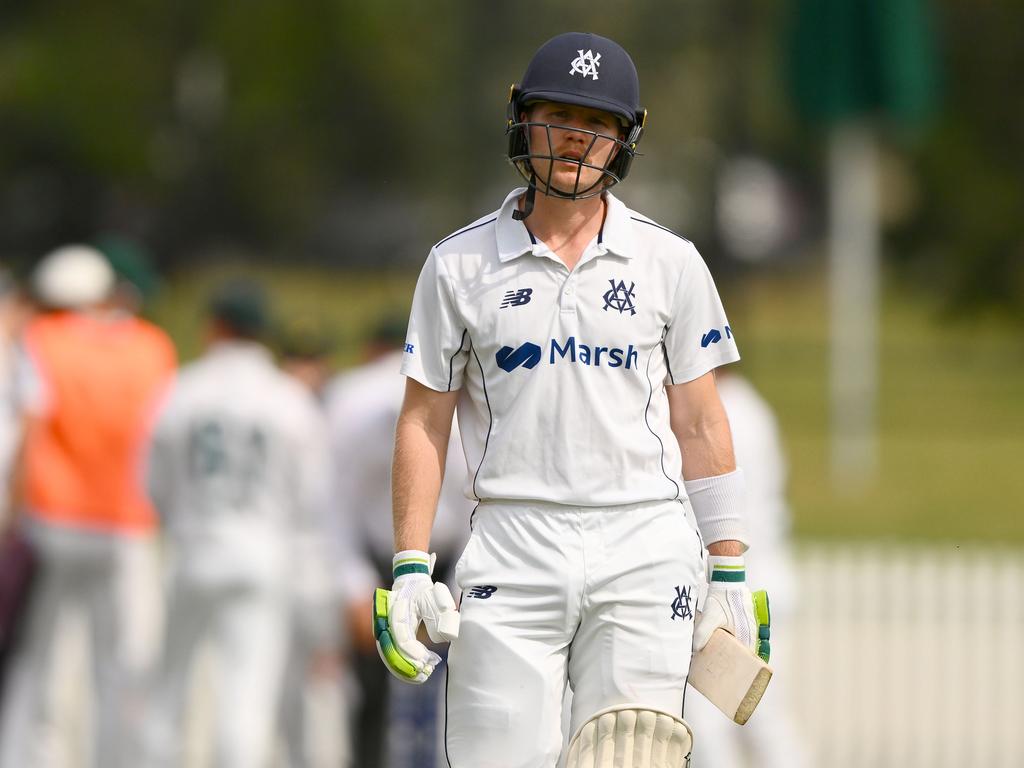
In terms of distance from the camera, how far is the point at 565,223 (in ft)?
13.4

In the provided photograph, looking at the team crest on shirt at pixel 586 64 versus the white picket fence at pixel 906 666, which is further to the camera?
the white picket fence at pixel 906 666

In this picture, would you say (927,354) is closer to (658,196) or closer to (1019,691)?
(658,196)

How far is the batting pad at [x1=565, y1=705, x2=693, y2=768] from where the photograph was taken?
3.84 metres

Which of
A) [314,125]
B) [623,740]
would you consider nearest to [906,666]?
[623,740]

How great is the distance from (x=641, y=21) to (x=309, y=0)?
35.9 ft

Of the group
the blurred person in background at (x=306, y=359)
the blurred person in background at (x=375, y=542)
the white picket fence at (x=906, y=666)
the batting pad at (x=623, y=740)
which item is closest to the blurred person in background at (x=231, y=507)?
the blurred person in background at (x=375, y=542)

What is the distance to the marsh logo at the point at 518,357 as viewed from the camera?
156 inches

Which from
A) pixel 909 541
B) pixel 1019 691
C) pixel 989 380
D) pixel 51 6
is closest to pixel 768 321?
pixel 989 380

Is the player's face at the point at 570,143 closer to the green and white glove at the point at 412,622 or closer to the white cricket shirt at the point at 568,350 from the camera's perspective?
the white cricket shirt at the point at 568,350

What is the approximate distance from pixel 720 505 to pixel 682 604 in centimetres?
25

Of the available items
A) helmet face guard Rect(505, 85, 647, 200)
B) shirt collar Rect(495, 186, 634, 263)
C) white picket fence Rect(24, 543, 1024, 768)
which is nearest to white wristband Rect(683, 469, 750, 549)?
shirt collar Rect(495, 186, 634, 263)

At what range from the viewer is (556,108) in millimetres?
4012

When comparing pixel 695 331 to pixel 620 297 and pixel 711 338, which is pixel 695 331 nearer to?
pixel 711 338

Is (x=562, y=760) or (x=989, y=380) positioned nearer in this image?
(x=562, y=760)
